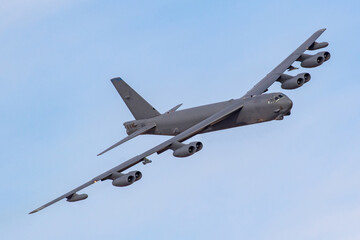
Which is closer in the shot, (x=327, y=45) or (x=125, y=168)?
(x=125, y=168)

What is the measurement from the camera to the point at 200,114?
8406cm

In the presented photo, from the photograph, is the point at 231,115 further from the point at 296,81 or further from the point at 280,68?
the point at 280,68

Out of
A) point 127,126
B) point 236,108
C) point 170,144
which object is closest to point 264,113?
point 236,108

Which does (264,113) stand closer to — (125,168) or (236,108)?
(236,108)

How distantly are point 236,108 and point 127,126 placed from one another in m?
12.3

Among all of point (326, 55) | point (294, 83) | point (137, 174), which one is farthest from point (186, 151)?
point (326, 55)

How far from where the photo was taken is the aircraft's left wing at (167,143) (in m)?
75.3

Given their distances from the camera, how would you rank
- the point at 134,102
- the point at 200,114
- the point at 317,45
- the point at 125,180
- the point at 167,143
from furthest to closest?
the point at 317,45 < the point at 134,102 < the point at 200,114 < the point at 167,143 < the point at 125,180

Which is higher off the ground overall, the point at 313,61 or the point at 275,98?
the point at 313,61

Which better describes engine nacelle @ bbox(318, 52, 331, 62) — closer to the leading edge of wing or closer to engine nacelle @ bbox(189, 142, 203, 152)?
the leading edge of wing

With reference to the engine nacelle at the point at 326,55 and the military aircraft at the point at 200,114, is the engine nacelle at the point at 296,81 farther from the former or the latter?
the engine nacelle at the point at 326,55

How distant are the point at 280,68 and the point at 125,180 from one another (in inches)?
857

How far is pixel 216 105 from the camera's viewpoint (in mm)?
83938

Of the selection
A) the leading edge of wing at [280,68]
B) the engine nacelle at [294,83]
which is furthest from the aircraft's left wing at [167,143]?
the engine nacelle at [294,83]
